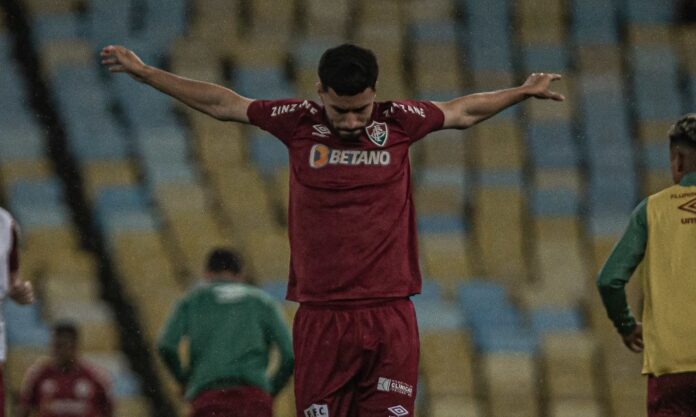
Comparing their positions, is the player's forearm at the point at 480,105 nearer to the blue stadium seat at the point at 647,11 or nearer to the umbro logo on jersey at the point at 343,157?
the umbro logo on jersey at the point at 343,157

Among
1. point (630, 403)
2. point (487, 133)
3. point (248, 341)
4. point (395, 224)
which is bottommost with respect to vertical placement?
point (630, 403)

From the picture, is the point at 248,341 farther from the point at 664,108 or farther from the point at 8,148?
the point at 664,108

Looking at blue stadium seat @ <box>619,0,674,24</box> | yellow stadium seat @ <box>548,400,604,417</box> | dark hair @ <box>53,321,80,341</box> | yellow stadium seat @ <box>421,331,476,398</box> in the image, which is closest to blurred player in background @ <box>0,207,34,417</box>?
dark hair @ <box>53,321,80,341</box>

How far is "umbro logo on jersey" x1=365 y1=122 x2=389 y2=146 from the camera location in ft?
18.2

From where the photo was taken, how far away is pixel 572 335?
40.7 feet

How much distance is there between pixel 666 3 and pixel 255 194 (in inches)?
184

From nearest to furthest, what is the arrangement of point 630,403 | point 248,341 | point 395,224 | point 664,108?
1. point 395,224
2. point 248,341
3. point 630,403
4. point 664,108

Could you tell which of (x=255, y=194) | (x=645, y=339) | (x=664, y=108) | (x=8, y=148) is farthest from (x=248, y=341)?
(x=664, y=108)

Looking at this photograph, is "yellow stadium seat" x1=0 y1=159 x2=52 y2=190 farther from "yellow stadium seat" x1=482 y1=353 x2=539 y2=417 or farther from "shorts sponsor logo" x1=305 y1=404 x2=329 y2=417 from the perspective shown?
"shorts sponsor logo" x1=305 y1=404 x2=329 y2=417

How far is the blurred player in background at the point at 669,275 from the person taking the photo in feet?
19.0

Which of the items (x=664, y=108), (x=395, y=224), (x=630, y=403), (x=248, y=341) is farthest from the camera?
(x=664, y=108)

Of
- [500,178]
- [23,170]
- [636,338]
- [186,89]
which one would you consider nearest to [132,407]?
[23,170]

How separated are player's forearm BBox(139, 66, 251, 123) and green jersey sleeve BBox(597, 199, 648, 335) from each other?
1504 millimetres

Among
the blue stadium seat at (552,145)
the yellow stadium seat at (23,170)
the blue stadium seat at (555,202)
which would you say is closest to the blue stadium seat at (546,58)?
the blue stadium seat at (552,145)
